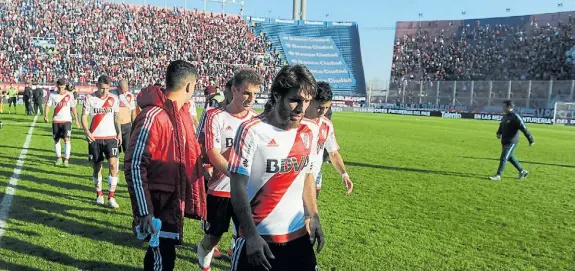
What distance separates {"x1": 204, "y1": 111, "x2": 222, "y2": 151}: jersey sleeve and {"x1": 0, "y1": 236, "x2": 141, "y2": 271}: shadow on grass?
5.97 ft

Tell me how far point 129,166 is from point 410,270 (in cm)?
358

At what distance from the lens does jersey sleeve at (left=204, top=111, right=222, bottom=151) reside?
4.39 m

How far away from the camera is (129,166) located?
3350 mm

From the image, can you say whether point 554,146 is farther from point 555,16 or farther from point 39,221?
point 555,16

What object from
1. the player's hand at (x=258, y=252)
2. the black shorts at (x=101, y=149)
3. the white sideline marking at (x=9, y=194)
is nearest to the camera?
the player's hand at (x=258, y=252)

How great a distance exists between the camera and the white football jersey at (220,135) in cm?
444

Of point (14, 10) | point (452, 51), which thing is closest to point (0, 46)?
point (14, 10)

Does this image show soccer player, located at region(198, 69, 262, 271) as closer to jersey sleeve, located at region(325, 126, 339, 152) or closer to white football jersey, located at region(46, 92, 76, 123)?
jersey sleeve, located at region(325, 126, 339, 152)

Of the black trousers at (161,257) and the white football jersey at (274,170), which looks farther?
the black trousers at (161,257)

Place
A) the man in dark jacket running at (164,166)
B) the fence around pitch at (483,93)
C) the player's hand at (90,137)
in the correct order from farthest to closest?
the fence around pitch at (483,93) → the player's hand at (90,137) → the man in dark jacket running at (164,166)

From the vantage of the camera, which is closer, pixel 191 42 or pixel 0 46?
pixel 0 46

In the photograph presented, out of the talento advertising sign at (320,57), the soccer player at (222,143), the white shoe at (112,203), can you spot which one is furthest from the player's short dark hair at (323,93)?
the talento advertising sign at (320,57)

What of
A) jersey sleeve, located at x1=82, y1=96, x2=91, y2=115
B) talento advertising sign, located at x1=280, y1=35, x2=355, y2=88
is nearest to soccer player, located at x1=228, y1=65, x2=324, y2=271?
jersey sleeve, located at x1=82, y1=96, x2=91, y2=115

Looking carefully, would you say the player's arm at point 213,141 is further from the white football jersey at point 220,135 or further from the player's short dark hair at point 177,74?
the player's short dark hair at point 177,74
